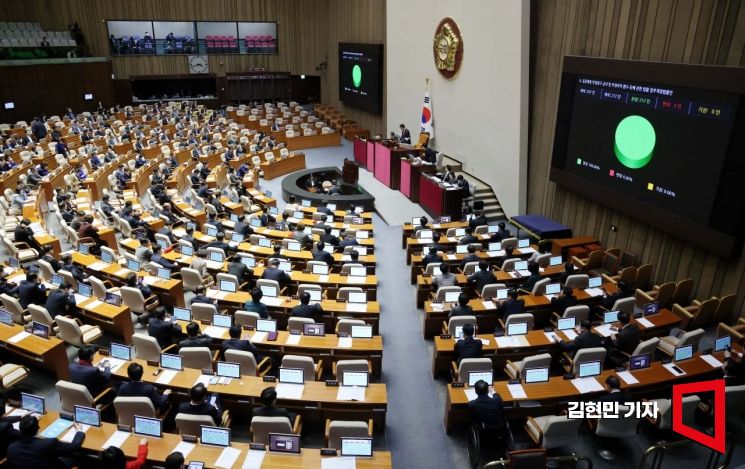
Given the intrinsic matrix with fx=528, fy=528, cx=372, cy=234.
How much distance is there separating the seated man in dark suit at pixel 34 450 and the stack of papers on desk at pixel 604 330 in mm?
7620

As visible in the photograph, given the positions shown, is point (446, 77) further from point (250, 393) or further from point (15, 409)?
point (15, 409)

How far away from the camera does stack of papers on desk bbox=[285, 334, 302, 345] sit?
821cm

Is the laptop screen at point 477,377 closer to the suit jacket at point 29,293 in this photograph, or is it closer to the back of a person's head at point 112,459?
the back of a person's head at point 112,459

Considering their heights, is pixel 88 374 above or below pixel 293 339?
above

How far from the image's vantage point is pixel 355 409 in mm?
6922

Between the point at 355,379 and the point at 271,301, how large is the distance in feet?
10.0

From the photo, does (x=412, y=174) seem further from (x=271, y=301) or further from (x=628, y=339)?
(x=628, y=339)

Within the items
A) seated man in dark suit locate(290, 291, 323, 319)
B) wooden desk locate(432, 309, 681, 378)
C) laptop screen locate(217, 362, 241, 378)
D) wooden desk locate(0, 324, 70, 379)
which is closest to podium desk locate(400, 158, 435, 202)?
seated man in dark suit locate(290, 291, 323, 319)

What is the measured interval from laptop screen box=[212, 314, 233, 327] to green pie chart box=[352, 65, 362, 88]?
2025 cm

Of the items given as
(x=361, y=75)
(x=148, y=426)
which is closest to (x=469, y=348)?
(x=148, y=426)

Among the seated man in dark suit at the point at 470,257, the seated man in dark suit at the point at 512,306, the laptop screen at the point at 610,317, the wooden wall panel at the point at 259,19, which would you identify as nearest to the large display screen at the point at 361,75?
the wooden wall panel at the point at 259,19

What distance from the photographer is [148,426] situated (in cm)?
618

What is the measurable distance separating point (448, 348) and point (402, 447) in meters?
1.71

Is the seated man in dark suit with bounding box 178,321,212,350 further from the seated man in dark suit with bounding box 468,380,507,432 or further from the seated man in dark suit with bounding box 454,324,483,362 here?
the seated man in dark suit with bounding box 468,380,507,432
